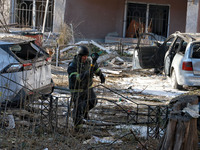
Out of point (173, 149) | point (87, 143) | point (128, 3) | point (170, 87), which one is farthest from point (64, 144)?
point (128, 3)

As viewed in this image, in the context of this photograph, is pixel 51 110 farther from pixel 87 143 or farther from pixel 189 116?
pixel 189 116

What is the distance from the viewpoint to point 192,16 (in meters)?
18.4

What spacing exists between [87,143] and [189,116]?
1.92m

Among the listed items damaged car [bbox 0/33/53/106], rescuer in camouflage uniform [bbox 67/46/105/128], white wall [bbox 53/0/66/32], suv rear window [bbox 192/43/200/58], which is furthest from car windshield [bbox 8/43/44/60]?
white wall [bbox 53/0/66/32]

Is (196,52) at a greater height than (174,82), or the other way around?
(196,52)

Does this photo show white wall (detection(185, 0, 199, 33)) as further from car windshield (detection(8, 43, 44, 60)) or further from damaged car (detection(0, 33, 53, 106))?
Answer: car windshield (detection(8, 43, 44, 60))

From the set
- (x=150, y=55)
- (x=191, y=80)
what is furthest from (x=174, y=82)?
(x=150, y=55)

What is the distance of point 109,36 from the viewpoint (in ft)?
64.9

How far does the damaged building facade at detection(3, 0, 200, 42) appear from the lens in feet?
60.8

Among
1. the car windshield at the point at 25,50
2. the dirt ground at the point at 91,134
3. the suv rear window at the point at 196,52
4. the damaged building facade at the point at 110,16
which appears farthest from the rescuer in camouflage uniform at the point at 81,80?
the damaged building facade at the point at 110,16

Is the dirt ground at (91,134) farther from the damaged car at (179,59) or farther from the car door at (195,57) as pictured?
the car door at (195,57)

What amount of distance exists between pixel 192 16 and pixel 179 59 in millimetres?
8612

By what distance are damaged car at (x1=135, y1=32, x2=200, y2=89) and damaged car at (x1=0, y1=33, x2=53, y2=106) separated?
3893 millimetres

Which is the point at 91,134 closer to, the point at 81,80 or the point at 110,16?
the point at 81,80
